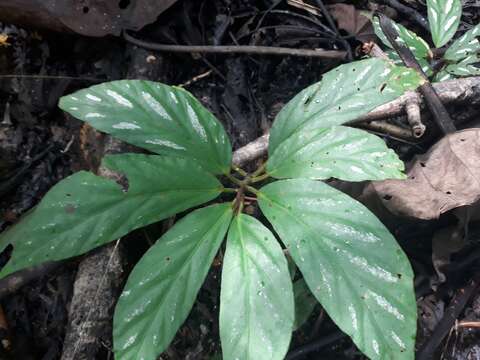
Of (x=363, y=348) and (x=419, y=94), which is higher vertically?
(x=419, y=94)

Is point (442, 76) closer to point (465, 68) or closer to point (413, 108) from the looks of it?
point (465, 68)

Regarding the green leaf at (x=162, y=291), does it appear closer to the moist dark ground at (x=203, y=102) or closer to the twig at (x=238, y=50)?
the moist dark ground at (x=203, y=102)

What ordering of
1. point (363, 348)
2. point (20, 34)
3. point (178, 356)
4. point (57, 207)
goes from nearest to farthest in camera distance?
point (363, 348), point (57, 207), point (178, 356), point (20, 34)

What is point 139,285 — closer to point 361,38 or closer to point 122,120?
point 122,120

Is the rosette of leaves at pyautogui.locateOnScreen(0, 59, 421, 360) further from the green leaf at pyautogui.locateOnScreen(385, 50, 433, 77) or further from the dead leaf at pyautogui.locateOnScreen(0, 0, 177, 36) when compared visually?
the dead leaf at pyautogui.locateOnScreen(0, 0, 177, 36)

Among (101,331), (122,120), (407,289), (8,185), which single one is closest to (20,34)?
(8,185)

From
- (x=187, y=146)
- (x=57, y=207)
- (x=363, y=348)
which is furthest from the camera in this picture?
(x=187, y=146)

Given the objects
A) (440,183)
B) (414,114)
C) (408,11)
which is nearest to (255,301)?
(440,183)
